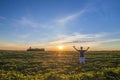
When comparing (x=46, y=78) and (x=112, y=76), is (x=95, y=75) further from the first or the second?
(x=46, y=78)

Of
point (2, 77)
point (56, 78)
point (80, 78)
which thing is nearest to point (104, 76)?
point (80, 78)

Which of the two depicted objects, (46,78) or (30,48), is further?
(30,48)

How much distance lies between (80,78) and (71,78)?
0.71m

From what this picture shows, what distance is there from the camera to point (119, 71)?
63.2 feet

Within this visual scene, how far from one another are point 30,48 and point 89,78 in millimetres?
82449

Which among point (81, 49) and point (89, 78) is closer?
point (89, 78)

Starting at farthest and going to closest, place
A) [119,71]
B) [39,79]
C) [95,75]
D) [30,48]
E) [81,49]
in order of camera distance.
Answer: [30,48]
[81,49]
[119,71]
[95,75]
[39,79]

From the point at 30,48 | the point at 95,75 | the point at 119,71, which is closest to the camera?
the point at 95,75

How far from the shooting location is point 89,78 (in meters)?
16.0

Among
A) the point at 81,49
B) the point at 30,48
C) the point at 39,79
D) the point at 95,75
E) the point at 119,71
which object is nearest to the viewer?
the point at 39,79

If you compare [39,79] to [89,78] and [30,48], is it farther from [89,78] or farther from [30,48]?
[30,48]

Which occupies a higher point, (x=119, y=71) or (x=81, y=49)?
(x=81, y=49)

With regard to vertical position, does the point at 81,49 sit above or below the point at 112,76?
above

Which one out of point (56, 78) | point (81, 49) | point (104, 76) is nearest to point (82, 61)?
point (81, 49)
